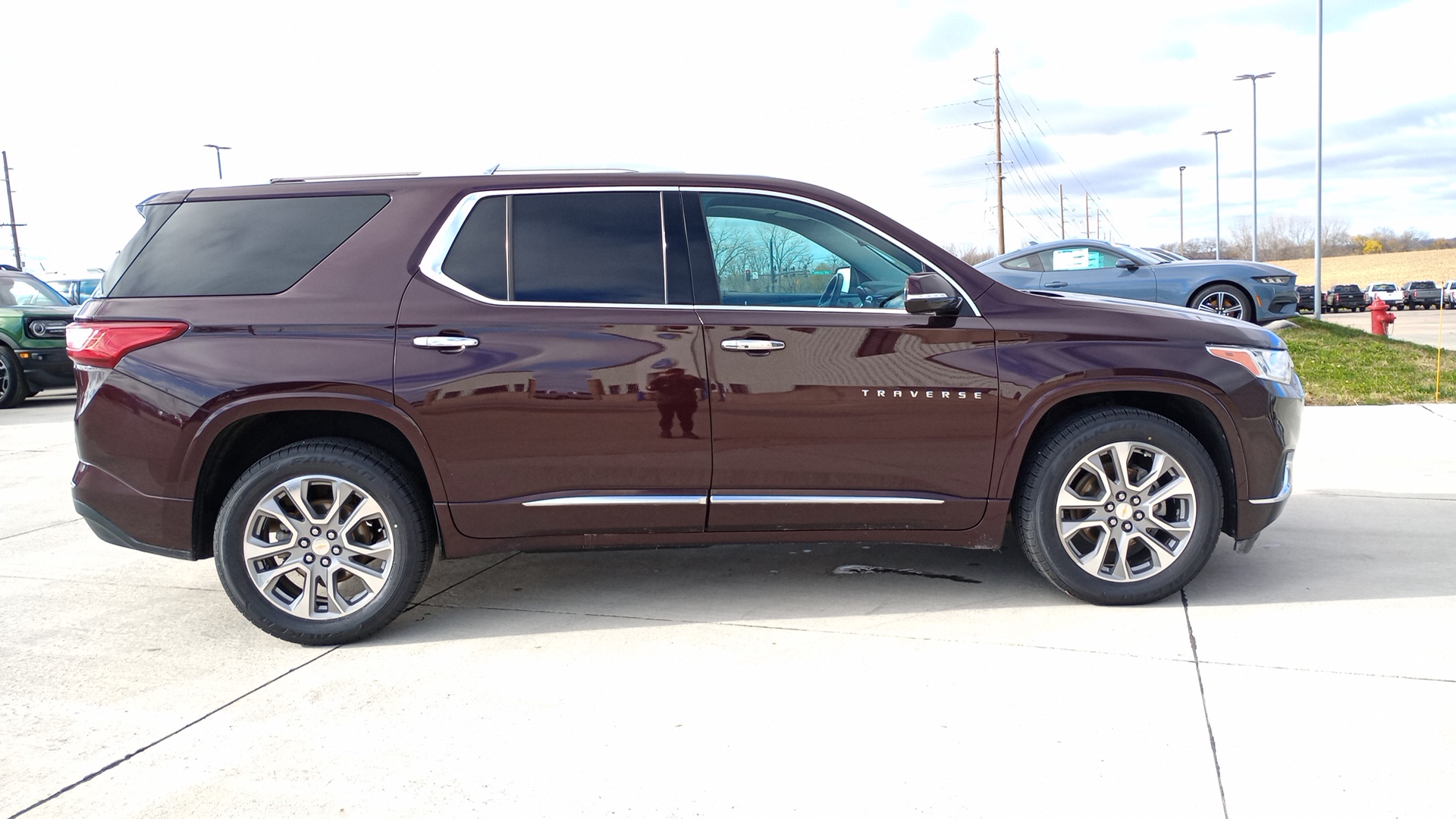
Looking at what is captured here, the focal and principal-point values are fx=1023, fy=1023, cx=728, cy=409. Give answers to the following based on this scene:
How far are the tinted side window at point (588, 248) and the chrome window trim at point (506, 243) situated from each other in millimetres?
11

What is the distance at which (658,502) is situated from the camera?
3.95 m

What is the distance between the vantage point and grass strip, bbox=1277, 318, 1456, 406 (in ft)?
33.3

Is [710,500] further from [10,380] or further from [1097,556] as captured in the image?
[10,380]

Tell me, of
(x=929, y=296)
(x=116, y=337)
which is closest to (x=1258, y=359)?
(x=929, y=296)

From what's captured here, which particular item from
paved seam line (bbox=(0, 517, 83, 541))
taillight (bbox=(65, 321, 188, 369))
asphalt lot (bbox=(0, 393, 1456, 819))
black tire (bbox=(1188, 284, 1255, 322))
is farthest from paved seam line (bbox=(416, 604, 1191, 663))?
black tire (bbox=(1188, 284, 1255, 322))

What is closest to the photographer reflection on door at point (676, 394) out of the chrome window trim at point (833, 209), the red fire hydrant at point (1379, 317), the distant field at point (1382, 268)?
the chrome window trim at point (833, 209)

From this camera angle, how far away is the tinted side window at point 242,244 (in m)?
3.94

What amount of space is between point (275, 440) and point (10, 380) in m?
11.5

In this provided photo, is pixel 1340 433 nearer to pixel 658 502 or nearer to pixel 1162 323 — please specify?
pixel 1162 323

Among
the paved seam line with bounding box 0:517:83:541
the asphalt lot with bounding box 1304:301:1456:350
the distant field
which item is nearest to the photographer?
the paved seam line with bounding box 0:517:83:541

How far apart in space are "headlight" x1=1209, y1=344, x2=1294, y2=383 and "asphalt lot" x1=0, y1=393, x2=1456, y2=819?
0.93 metres

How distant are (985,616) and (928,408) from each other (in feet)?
2.89

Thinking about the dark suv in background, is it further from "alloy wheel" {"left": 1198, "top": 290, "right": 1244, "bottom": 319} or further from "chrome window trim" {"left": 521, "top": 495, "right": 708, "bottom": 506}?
"chrome window trim" {"left": 521, "top": 495, "right": 708, "bottom": 506}

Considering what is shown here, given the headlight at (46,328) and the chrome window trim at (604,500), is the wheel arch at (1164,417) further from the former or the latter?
the headlight at (46,328)
